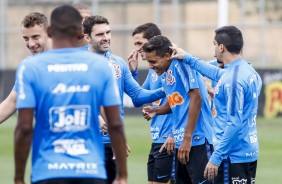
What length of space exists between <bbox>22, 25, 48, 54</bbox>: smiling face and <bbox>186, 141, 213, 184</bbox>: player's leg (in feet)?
7.44

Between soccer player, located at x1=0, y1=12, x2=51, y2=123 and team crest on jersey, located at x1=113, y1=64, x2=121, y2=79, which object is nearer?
soccer player, located at x1=0, y1=12, x2=51, y2=123

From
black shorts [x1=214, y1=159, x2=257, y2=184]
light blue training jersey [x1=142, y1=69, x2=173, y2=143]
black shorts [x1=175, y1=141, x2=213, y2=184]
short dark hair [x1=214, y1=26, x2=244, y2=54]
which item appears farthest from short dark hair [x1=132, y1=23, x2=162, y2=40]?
black shorts [x1=214, y1=159, x2=257, y2=184]

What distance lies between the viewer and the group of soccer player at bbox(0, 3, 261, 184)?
267 inches

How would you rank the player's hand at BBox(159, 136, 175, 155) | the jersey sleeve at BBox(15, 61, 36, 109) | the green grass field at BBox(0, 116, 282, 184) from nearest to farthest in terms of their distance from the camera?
the jersey sleeve at BBox(15, 61, 36, 109) < the player's hand at BBox(159, 136, 175, 155) < the green grass field at BBox(0, 116, 282, 184)

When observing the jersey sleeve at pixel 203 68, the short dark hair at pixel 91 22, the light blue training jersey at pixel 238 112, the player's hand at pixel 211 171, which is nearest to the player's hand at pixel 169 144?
the jersey sleeve at pixel 203 68

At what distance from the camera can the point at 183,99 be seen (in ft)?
33.6

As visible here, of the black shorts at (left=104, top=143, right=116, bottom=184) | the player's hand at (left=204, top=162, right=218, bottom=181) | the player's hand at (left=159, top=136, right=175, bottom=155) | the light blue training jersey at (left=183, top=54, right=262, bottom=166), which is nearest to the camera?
the light blue training jersey at (left=183, top=54, right=262, bottom=166)

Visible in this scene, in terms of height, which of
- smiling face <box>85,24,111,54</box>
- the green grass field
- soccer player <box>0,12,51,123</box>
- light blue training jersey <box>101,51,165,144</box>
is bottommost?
the green grass field

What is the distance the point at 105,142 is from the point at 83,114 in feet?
10.6

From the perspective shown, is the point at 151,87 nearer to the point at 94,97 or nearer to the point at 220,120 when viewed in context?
the point at 220,120

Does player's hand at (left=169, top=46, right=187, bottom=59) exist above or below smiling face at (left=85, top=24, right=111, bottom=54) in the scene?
below

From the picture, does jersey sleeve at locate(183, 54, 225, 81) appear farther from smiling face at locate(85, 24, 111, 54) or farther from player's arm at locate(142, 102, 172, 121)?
smiling face at locate(85, 24, 111, 54)

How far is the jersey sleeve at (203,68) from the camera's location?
10109 millimetres

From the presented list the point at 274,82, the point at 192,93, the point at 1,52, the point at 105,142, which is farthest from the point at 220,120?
the point at 1,52
